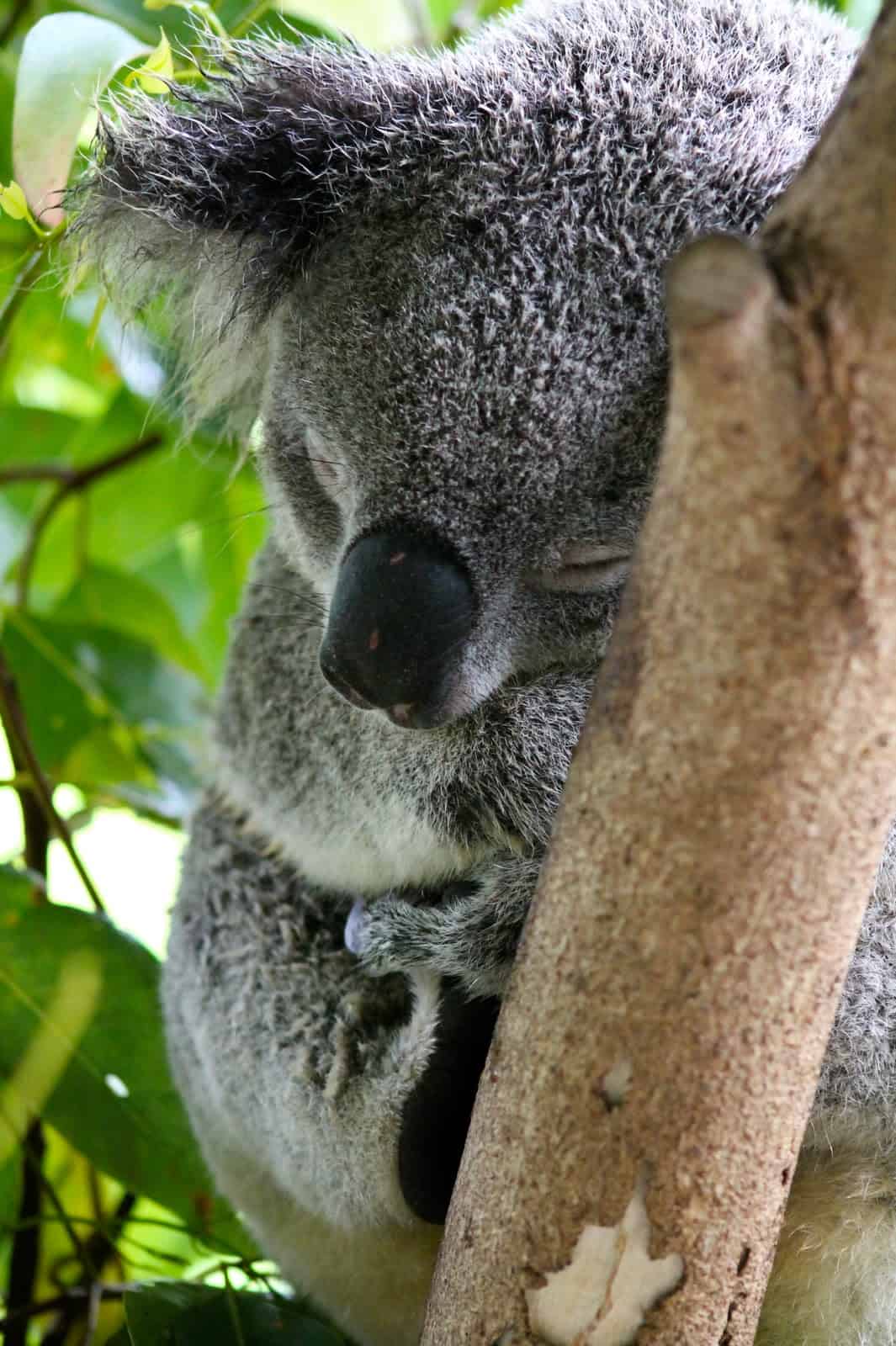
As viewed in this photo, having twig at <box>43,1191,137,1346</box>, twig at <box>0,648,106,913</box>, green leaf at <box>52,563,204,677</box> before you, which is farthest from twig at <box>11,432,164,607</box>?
twig at <box>43,1191,137,1346</box>

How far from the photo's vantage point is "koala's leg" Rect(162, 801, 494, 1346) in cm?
169

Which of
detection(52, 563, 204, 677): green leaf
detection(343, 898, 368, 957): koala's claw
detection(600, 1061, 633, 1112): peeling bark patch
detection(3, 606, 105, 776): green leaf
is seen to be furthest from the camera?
detection(52, 563, 204, 677): green leaf

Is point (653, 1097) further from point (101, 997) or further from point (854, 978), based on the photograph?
point (101, 997)

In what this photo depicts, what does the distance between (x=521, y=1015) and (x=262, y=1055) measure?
936mm

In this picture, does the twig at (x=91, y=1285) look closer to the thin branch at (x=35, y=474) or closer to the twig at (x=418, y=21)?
the thin branch at (x=35, y=474)

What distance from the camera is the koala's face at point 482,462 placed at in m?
1.48

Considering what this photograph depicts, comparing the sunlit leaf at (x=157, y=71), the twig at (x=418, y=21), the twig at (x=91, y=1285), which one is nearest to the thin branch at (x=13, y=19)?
the twig at (x=418, y=21)

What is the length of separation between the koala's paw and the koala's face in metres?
0.24

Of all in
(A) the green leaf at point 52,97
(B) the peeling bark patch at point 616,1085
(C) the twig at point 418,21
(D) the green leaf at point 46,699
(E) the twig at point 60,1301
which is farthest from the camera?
(C) the twig at point 418,21

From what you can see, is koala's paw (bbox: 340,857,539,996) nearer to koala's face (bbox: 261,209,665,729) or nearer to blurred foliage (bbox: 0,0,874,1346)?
koala's face (bbox: 261,209,665,729)

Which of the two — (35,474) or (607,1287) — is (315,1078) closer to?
(607,1287)

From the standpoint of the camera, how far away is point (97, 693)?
2.56 meters

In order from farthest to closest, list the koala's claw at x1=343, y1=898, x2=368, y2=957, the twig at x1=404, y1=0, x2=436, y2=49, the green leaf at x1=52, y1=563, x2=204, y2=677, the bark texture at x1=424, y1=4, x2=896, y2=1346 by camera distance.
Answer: the green leaf at x1=52, y1=563, x2=204, y2=677
the twig at x1=404, y1=0, x2=436, y2=49
the koala's claw at x1=343, y1=898, x2=368, y2=957
the bark texture at x1=424, y1=4, x2=896, y2=1346

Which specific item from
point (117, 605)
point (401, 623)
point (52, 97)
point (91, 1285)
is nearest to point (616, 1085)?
point (401, 623)
